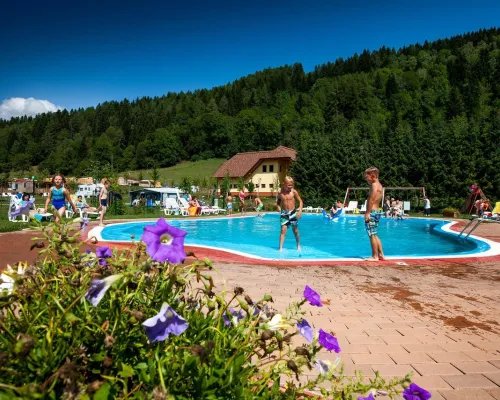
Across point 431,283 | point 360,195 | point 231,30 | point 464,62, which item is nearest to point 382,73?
point 464,62

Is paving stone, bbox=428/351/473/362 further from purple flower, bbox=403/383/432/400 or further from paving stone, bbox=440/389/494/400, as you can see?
purple flower, bbox=403/383/432/400

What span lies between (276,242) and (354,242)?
9.47ft

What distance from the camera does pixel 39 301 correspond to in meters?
1.12

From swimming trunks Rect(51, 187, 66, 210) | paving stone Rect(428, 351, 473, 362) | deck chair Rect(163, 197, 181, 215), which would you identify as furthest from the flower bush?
deck chair Rect(163, 197, 181, 215)

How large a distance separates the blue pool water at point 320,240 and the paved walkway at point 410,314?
3423mm

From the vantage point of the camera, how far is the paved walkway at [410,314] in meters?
2.38

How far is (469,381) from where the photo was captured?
2244 millimetres

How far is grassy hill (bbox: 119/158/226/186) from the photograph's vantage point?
7406 centimetres

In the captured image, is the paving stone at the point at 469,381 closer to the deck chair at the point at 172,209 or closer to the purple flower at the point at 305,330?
the purple flower at the point at 305,330

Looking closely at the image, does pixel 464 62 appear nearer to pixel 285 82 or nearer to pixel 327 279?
pixel 285 82

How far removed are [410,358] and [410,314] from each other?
110cm

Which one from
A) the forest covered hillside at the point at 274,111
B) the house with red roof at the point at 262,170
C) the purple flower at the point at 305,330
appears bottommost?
the purple flower at the point at 305,330

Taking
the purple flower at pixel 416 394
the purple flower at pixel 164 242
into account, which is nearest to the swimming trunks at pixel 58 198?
the purple flower at pixel 164 242

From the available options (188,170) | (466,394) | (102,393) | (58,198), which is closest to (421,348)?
(466,394)
